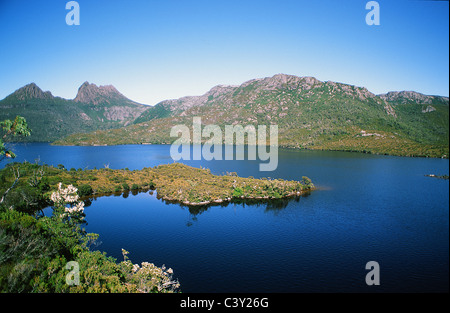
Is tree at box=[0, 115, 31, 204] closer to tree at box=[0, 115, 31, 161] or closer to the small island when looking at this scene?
tree at box=[0, 115, 31, 161]

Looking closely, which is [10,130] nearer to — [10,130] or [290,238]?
[10,130]

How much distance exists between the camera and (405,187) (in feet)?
173

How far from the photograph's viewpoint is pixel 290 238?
3650 centimetres

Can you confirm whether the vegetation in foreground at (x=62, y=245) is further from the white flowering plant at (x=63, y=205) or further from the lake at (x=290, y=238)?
the lake at (x=290, y=238)

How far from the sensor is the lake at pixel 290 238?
25.3m

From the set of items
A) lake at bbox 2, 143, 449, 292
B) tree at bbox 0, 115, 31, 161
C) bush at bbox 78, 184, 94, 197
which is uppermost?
tree at bbox 0, 115, 31, 161

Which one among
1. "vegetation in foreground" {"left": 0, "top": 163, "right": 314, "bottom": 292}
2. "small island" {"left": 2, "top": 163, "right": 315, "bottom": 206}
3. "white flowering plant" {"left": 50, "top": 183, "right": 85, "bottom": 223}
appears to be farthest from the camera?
"small island" {"left": 2, "top": 163, "right": 315, "bottom": 206}

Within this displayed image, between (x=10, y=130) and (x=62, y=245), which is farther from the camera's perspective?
(x=62, y=245)

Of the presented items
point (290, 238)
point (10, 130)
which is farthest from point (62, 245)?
point (290, 238)

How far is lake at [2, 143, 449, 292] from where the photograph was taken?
25.3 meters

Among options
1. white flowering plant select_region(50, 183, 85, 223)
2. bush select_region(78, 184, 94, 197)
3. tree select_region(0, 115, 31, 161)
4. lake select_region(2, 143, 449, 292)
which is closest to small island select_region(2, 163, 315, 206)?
bush select_region(78, 184, 94, 197)
